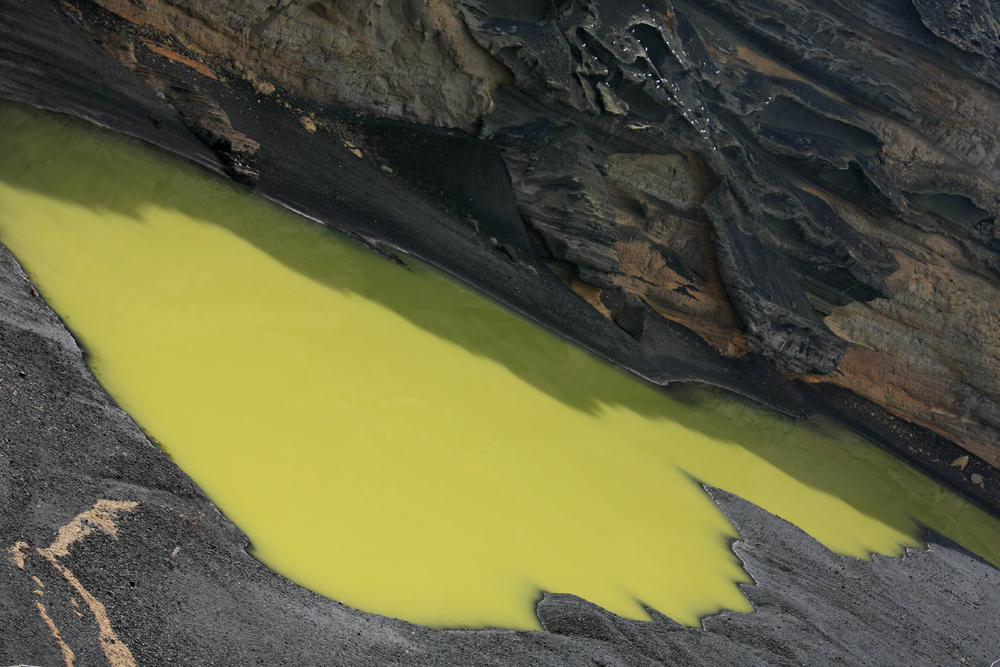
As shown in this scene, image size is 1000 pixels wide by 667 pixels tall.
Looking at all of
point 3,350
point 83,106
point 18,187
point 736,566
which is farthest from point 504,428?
point 83,106

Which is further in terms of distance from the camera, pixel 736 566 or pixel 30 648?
pixel 736 566

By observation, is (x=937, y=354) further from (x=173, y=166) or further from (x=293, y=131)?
(x=173, y=166)

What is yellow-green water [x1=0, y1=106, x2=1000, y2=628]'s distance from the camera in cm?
788

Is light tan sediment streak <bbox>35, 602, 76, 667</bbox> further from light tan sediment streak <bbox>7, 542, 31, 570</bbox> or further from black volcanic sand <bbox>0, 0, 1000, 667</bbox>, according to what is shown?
light tan sediment streak <bbox>7, 542, 31, 570</bbox>

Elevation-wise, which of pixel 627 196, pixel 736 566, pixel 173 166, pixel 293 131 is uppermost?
pixel 627 196

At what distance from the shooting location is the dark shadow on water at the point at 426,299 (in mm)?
11438

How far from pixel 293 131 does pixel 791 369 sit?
1630 cm

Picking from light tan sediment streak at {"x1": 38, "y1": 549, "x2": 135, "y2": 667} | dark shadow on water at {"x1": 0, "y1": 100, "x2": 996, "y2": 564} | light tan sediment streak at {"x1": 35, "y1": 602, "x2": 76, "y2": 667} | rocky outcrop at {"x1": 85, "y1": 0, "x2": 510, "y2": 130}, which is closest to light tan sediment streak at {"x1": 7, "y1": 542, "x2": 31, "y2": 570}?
light tan sediment streak at {"x1": 38, "y1": 549, "x2": 135, "y2": 667}

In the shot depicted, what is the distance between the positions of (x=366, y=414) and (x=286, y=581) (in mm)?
3698

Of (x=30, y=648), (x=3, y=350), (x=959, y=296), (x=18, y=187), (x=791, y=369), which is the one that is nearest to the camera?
(x=30, y=648)

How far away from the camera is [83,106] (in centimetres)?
1236

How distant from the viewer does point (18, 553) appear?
508cm

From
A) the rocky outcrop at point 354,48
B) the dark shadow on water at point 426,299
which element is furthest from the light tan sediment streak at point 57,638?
the rocky outcrop at point 354,48

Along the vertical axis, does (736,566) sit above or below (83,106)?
below
